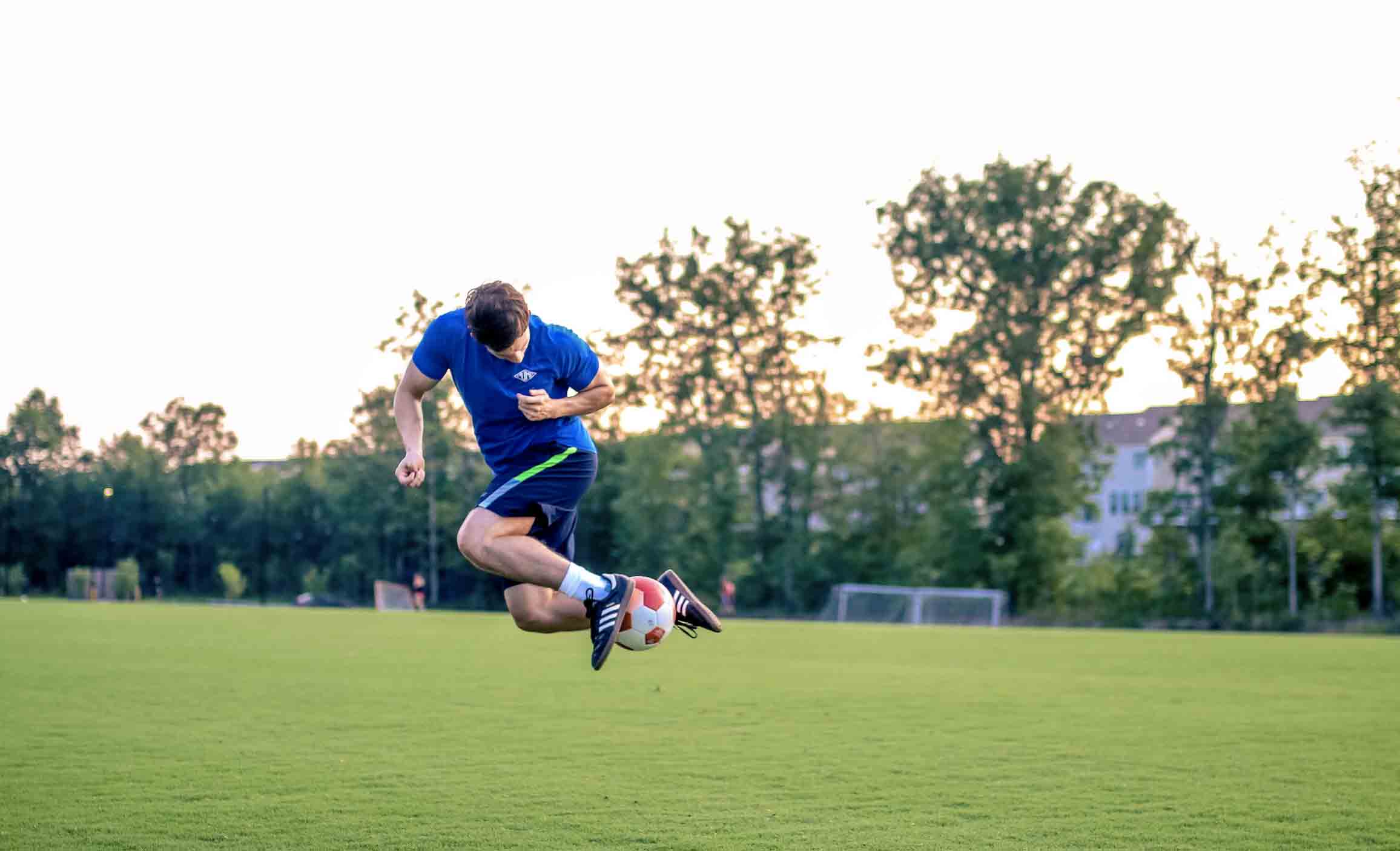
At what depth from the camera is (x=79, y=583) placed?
8331cm

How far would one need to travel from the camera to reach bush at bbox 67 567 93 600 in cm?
8291

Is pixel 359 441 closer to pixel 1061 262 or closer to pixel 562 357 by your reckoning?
pixel 1061 262

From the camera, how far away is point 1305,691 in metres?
18.8

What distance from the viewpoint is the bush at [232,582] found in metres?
84.2

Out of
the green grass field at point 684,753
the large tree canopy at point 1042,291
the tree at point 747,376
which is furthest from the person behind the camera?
the tree at point 747,376

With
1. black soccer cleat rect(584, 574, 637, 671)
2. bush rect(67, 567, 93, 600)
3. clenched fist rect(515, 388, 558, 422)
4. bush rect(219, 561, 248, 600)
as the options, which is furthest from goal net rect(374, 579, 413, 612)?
clenched fist rect(515, 388, 558, 422)

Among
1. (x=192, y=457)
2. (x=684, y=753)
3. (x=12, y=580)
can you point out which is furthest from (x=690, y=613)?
(x=192, y=457)

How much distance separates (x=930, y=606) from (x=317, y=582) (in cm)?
4099

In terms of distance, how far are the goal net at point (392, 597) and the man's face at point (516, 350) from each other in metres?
62.3

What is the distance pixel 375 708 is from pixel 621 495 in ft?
188

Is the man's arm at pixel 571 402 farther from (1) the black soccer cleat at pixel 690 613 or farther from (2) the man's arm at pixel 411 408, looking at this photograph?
(1) the black soccer cleat at pixel 690 613

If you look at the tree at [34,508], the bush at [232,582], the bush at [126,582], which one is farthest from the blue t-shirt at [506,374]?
the tree at [34,508]

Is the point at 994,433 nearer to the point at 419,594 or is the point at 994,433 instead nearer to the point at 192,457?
the point at 419,594

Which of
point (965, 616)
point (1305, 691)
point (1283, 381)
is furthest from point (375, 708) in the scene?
point (1283, 381)
